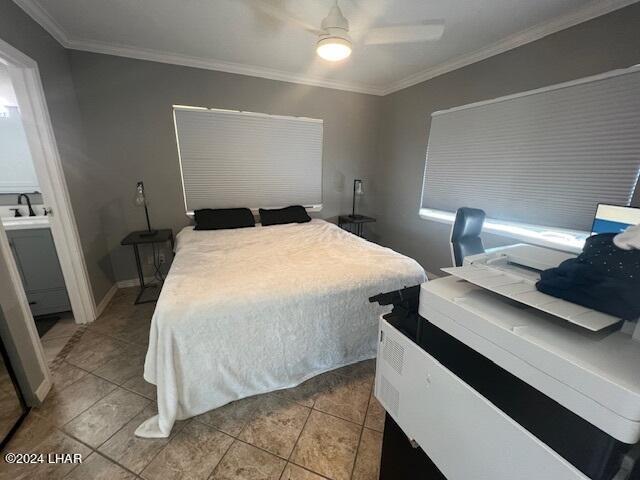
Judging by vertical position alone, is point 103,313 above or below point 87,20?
below

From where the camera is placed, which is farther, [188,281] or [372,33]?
[372,33]

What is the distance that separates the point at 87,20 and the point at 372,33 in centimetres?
234

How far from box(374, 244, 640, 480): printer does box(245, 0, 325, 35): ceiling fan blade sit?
2.17m

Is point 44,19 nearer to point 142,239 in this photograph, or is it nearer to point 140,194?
point 140,194

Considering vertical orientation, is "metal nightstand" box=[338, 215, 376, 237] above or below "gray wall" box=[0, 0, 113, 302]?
below

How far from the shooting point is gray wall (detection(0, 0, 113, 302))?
1.79 meters

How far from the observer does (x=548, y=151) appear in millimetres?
2164

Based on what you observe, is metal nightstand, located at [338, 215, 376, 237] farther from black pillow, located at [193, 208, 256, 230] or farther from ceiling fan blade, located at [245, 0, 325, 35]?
ceiling fan blade, located at [245, 0, 325, 35]

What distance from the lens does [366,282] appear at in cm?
179

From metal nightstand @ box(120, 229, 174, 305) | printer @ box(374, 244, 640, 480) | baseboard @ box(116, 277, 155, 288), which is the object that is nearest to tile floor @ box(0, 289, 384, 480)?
printer @ box(374, 244, 640, 480)

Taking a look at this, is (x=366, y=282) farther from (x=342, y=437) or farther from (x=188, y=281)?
(x=188, y=281)

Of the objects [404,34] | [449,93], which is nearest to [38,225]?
[404,34]

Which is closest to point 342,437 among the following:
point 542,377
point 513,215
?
point 542,377

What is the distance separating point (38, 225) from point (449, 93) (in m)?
4.15
